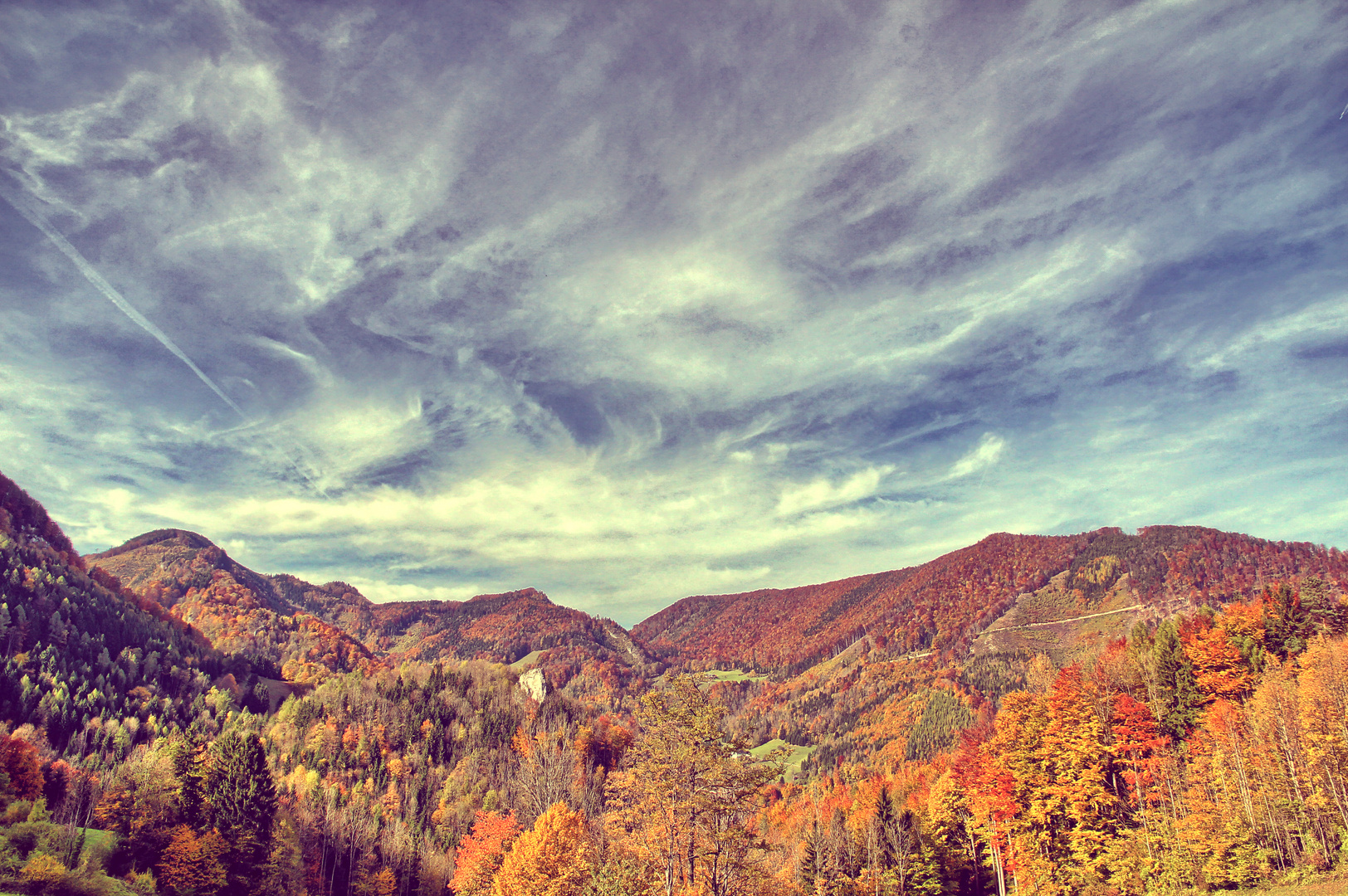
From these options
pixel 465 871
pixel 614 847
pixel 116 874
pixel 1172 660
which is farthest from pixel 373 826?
pixel 1172 660

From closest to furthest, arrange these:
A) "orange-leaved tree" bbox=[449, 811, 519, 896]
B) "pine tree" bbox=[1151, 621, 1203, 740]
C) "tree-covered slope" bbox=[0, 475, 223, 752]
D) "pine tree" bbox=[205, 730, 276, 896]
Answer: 1. "pine tree" bbox=[1151, 621, 1203, 740]
2. "pine tree" bbox=[205, 730, 276, 896]
3. "orange-leaved tree" bbox=[449, 811, 519, 896]
4. "tree-covered slope" bbox=[0, 475, 223, 752]

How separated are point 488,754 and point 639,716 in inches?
6070

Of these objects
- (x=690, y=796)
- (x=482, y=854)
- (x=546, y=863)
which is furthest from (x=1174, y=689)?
(x=482, y=854)

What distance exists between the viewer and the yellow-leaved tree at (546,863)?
58.8 metres

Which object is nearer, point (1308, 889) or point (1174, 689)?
point (1308, 889)

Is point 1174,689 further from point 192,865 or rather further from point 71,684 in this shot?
point 71,684

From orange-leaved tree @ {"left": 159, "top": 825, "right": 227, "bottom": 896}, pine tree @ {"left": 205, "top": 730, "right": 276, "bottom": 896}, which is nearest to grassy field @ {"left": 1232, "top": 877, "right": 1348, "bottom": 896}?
orange-leaved tree @ {"left": 159, "top": 825, "right": 227, "bottom": 896}

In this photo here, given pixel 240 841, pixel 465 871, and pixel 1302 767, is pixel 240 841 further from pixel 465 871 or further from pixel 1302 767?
pixel 1302 767

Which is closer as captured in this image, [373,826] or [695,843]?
Result: [695,843]

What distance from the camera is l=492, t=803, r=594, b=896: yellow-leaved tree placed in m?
58.8

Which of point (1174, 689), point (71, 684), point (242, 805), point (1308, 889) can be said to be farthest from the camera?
point (71, 684)

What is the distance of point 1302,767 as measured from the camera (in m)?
46.1

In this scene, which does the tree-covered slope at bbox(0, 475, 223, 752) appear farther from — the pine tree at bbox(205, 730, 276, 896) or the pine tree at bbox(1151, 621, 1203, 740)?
the pine tree at bbox(1151, 621, 1203, 740)

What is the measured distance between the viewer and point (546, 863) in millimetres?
63219
